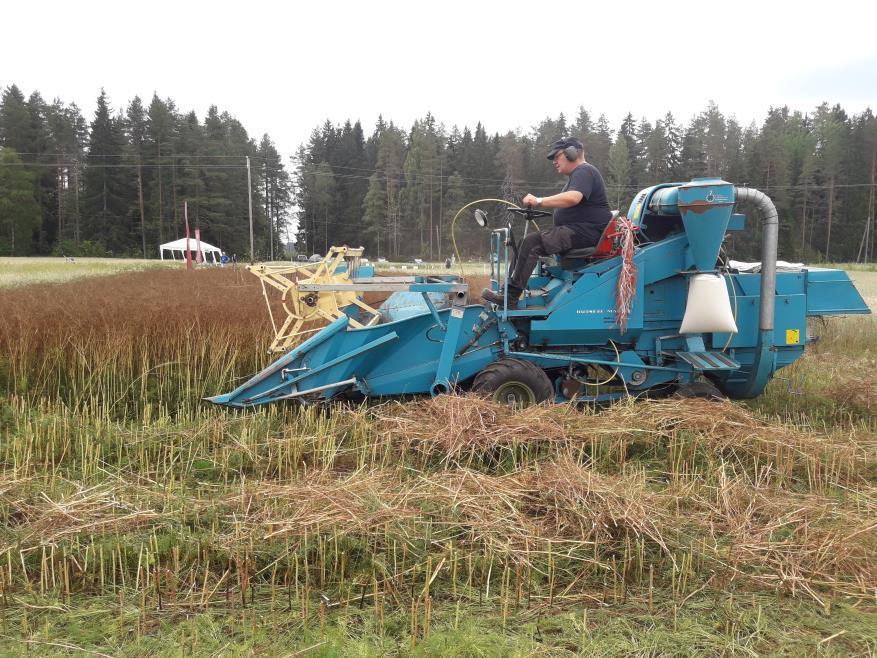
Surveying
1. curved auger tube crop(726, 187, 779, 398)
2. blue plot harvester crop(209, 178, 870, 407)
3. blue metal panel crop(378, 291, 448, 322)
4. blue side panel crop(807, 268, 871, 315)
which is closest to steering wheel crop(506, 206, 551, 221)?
blue plot harvester crop(209, 178, 870, 407)

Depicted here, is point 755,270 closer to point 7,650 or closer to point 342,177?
point 7,650

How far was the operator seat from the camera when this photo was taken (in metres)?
6.16

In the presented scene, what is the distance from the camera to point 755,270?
6.75 meters

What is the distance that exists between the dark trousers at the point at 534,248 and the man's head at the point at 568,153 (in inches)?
26.2

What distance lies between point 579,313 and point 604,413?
100 centimetres

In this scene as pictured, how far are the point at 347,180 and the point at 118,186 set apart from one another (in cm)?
2159

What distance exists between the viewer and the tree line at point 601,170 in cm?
5850

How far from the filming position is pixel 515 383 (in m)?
5.89

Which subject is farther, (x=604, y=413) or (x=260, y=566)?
(x=604, y=413)

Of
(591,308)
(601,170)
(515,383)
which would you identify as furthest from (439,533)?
(601,170)

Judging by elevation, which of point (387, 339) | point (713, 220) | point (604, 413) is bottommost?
point (604, 413)

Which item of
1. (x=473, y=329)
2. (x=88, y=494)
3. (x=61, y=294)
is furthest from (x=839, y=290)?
(x=61, y=294)

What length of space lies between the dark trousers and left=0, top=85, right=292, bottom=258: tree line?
172ft

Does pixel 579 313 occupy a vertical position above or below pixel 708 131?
below
